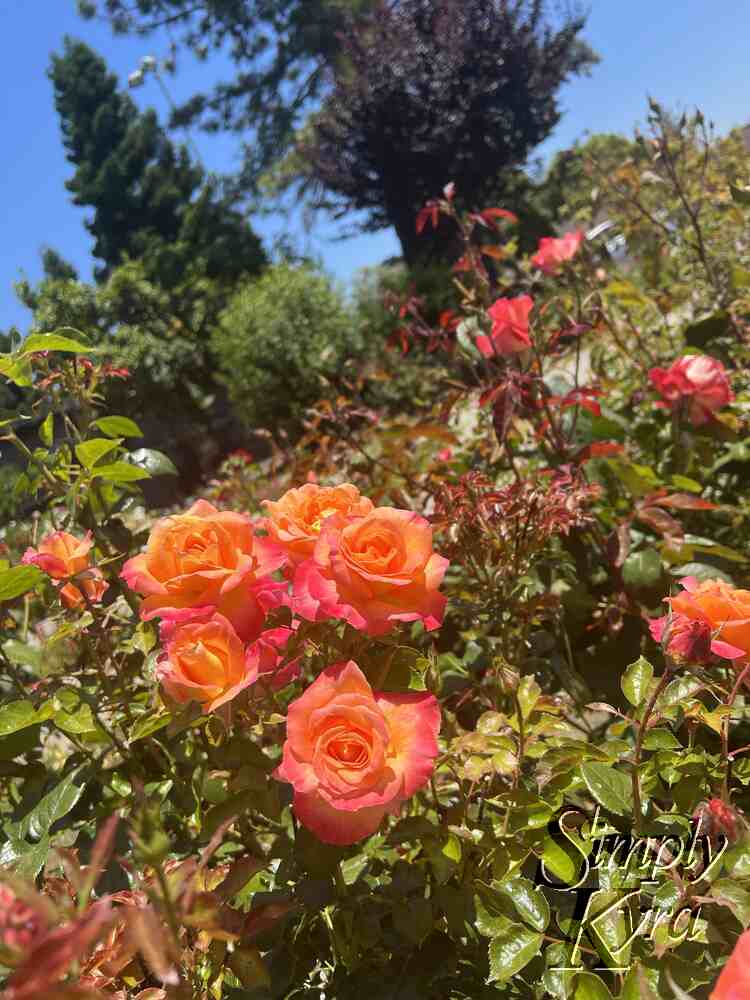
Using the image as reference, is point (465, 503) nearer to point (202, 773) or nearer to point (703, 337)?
point (202, 773)

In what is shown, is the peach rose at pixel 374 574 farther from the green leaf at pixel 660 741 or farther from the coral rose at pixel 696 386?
the coral rose at pixel 696 386

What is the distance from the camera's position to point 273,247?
645 inches

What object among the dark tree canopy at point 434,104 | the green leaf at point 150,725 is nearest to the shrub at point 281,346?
the dark tree canopy at point 434,104

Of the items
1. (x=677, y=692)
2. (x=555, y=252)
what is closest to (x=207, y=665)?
(x=677, y=692)

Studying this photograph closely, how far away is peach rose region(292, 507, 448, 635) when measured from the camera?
24.7 inches

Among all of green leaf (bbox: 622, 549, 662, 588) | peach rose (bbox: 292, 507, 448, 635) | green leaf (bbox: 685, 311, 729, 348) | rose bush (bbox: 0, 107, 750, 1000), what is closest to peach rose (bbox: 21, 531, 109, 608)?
rose bush (bbox: 0, 107, 750, 1000)

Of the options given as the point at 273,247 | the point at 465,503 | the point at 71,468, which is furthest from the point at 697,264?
the point at 273,247

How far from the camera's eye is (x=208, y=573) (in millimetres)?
653

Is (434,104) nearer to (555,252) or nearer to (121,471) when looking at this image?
(555,252)

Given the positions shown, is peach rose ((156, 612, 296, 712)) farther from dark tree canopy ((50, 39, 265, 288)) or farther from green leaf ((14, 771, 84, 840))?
dark tree canopy ((50, 39, 265, 288))

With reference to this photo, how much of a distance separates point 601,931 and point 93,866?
1.46 ft

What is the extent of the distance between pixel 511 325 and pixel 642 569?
46 centimetres

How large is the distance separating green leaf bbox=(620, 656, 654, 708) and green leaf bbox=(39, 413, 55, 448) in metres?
0.83

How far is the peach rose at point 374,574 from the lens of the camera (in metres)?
0.63
